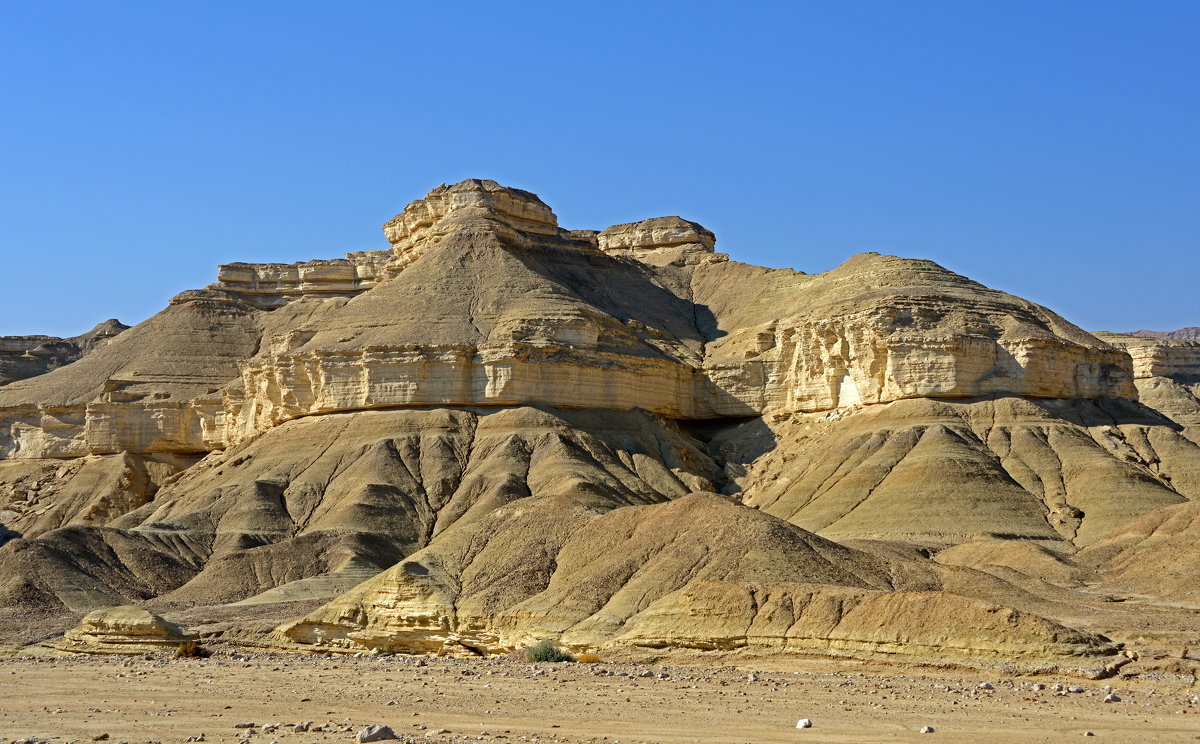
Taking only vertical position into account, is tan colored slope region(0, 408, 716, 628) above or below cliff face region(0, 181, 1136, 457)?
below

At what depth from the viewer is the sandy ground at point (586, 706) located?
27.7 m

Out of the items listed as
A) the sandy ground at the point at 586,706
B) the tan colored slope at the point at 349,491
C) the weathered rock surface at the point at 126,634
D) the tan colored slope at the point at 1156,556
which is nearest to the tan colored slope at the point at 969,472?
the tan colored slope at the point at 1156,556

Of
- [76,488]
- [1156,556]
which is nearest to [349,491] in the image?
[76,488]

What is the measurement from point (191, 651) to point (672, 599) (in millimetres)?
15095

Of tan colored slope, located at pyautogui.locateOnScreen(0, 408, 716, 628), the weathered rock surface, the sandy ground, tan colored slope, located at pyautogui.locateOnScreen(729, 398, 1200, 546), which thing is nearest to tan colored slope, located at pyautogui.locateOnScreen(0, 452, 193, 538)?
tan colored slope, located at pyautogui.locateOnScreen(0, 408, 716, 628)

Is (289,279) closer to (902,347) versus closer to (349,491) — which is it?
(349,491)

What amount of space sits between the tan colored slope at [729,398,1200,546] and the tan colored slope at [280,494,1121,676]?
24.6 m

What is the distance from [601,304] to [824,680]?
238 ft

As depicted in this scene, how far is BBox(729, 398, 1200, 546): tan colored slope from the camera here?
240 feet

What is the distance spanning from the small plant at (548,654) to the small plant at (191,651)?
1152 cm

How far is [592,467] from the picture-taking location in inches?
3187

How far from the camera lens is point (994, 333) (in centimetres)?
8850

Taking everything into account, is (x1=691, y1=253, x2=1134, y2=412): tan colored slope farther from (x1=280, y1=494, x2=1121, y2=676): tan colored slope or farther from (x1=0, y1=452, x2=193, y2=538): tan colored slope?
(x1=280, y1=494, x2=1121, y2=676): tan colored slope

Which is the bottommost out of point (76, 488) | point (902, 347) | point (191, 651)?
point (191, 651)
